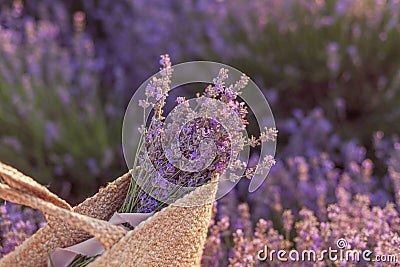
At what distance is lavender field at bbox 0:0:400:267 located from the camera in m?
2.21

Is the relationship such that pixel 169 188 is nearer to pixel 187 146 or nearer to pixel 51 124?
pixel 187 146

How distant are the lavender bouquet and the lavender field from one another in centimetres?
77

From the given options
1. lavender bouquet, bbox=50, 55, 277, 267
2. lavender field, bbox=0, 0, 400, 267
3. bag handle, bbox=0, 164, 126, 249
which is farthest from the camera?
lavender field, bbox=0, 0, 400, 267

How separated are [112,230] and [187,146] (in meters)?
0.22

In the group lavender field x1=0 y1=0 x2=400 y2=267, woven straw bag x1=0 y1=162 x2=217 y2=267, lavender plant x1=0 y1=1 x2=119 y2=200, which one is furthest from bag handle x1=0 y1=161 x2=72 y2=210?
lavender plant x1=0 y1=1 x2=119 y2=200

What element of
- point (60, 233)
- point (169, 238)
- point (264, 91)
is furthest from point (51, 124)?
point (169, 238)

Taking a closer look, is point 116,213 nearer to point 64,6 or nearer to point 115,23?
point 115,23

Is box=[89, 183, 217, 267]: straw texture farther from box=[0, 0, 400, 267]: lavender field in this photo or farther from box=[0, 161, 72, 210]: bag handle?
box=[0, 0, 400, 267]: lavender field

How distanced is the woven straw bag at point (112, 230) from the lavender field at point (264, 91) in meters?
0.76

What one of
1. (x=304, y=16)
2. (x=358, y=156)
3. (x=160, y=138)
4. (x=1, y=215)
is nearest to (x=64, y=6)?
(x=304, y=16)

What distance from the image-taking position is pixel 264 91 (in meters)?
2.57

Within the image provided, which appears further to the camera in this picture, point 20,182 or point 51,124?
point 51,124

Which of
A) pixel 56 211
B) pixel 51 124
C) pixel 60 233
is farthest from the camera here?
pixel 51 124

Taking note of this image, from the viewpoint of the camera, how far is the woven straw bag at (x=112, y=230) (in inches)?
40.9
